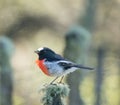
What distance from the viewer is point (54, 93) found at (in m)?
2.87

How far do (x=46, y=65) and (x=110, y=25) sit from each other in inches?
304

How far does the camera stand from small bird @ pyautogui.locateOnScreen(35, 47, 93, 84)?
370cm

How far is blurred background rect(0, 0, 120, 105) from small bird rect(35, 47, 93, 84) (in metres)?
1.83

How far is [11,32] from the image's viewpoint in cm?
1261

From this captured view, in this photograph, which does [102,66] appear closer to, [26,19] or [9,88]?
[9,88]

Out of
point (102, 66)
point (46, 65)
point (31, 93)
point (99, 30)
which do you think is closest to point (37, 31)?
point (99, 30)

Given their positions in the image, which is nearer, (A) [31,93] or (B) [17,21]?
(A) [31,93]

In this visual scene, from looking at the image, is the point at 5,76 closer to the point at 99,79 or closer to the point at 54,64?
the point at 99,79

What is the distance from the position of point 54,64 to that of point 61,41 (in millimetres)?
8397

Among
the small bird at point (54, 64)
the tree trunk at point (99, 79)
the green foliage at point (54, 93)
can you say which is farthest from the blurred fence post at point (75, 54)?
the green foliage at point (54, 93)

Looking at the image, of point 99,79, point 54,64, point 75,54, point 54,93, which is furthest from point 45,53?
point 99,79

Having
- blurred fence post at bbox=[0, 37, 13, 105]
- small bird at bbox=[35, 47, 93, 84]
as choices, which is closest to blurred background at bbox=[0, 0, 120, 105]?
blurred fence post at bbox=[0, 37, 13, 105]

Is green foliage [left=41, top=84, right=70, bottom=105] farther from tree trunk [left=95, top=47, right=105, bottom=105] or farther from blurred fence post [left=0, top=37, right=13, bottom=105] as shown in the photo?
tree trunk [left=95, top=47, right=105, bottom=105]

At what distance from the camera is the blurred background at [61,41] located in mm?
5957
